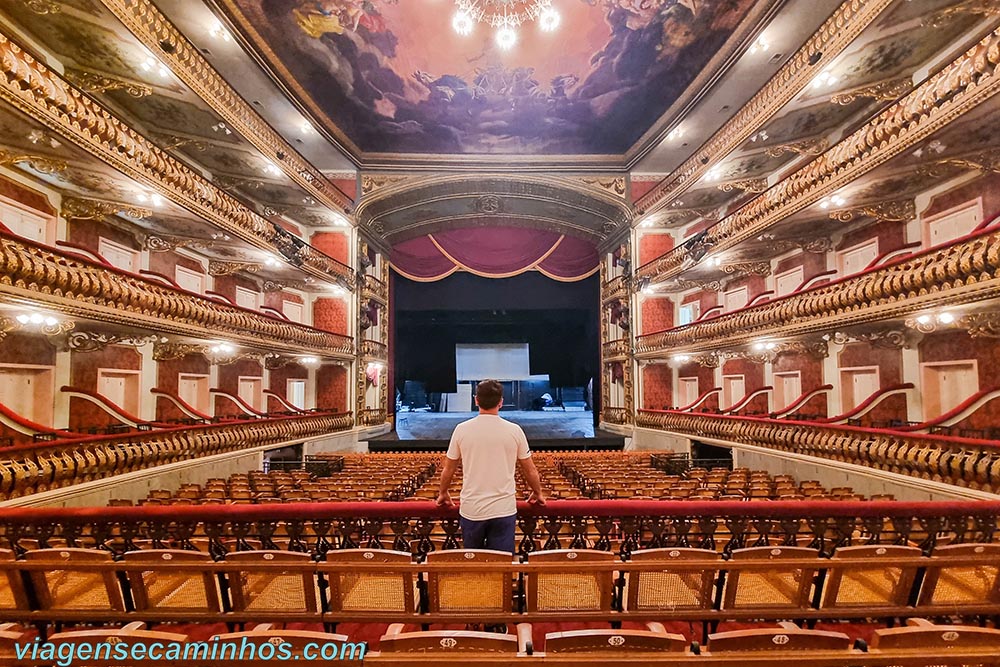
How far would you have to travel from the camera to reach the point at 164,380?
11.9 m

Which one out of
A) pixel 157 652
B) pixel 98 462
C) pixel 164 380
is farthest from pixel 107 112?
pixel 157 652

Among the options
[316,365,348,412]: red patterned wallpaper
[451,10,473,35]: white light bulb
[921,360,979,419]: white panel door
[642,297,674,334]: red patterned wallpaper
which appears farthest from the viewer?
[642,297,674,334]: red patterned wallpaper

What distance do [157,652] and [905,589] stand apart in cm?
358

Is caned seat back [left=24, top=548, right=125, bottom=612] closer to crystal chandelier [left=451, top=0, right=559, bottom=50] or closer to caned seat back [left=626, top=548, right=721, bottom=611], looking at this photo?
caned seat back [left=626, top=548, right=721, bottom=611]

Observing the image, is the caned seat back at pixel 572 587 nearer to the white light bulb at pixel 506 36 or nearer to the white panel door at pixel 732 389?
the white light bulb at pixel 506 36

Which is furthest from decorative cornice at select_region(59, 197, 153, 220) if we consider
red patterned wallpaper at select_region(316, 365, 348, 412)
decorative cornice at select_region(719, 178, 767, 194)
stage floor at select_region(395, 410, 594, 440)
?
decorative cornice at select_region(719, 178, 767, 194)

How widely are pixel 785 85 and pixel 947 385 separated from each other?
6.57 metres

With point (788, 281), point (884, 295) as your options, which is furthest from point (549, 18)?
point (884, 295)

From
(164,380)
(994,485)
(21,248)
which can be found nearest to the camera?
(994,485)

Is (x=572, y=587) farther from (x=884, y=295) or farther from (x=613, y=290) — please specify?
(x=613, y=290)

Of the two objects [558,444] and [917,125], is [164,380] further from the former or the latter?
[917,125]

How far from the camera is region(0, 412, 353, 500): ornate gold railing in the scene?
604 cm

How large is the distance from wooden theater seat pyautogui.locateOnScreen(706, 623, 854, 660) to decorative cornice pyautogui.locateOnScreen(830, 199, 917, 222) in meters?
10.1

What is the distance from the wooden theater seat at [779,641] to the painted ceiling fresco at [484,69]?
41.9ft
